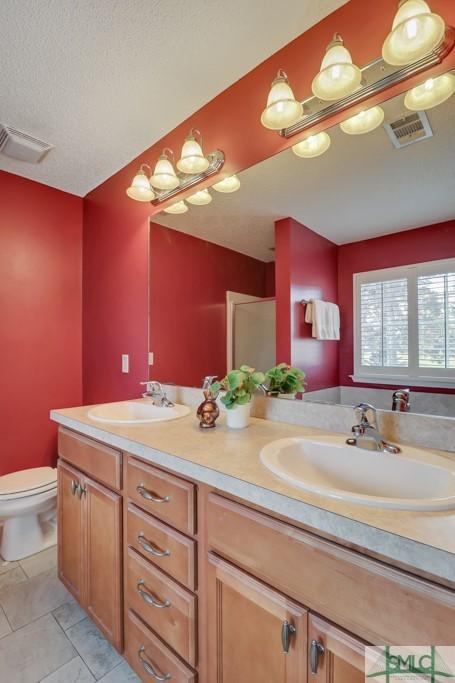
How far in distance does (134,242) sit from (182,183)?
548 mm

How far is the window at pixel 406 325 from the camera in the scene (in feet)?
3.25

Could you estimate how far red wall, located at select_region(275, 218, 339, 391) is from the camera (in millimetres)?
1249

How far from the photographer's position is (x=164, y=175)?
168 centimetres

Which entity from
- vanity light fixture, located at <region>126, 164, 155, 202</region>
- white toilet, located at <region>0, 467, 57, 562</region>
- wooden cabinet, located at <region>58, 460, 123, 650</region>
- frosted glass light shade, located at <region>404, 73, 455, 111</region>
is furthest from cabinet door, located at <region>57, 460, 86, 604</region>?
frosted glass light shade, located at <region>404, 73, 455, 111</region>

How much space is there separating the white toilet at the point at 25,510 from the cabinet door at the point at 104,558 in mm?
686

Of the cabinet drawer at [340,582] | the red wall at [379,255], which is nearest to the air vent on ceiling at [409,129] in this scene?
the red wall at [379,255]

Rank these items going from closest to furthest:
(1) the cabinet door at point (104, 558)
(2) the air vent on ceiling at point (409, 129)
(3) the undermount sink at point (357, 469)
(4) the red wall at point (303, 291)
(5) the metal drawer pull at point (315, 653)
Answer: (5) the metal drawer pull at point (315, 653) → (3) the undermount sink at point (357, 469) → (2) the air vent on ceiling at point (409, 129) → (1) the cabinet door at point (104, 558) → (4) the red wall at point (303, 291)

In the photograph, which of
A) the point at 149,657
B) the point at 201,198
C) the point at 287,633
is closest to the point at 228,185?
the point at 201,198

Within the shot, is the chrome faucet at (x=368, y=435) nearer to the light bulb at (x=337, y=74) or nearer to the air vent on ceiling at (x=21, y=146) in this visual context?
the light bulb at (x=337, y=74)

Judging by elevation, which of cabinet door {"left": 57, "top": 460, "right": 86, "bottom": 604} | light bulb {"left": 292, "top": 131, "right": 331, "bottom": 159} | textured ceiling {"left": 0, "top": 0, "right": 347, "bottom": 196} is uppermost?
textured ceiling {"left": 0, "top": 0, "right": 347, "bottom": 196}

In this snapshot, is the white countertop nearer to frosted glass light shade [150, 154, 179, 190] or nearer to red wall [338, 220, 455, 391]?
red wall [338, 220, 455, 391]

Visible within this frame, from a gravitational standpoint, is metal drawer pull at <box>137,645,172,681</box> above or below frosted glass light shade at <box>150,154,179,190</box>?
below

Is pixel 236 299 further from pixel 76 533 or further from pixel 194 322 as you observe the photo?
pixel 76 533

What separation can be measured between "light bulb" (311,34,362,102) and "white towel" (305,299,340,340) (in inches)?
28.2
